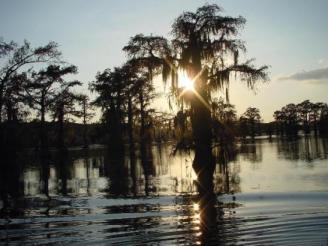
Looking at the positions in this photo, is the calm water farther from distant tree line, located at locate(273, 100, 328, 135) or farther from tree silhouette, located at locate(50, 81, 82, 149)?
Result: distant tree line, located at locate(273, 100, 328, 135)

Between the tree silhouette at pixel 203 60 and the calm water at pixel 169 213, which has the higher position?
the tree silhouette at pixel 203 60

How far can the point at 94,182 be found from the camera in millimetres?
25438

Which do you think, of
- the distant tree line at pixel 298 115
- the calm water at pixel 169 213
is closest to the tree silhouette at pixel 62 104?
the calm water at pixel 169 213

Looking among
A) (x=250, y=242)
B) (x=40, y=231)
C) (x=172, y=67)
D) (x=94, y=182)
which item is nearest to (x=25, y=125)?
(x=94, y=182)

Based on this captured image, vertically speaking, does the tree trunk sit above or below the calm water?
above

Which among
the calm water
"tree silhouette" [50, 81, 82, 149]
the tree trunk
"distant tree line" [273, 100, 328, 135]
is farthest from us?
"distant tree line" [273, 100, 328, 135]

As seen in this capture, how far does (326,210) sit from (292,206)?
123 cm

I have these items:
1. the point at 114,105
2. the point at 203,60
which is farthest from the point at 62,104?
the point at 203,60

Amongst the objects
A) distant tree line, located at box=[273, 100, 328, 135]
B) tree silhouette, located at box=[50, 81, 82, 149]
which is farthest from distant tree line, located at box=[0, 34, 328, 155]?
distant tree line, located at box=[273, 100, 328, 135]

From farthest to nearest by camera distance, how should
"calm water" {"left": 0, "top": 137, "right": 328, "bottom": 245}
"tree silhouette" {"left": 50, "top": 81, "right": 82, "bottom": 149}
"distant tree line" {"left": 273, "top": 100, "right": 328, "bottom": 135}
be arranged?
"distant tree line" {"left": 273, "top": 100, "right": 328, "bottom": 135}
"tree silhouette" {"left": 50, "top": 81, "right": 82, "bottom": 149}
"calm water" {"left": 0, "top": 137, "right": 328, "bottom": 245}

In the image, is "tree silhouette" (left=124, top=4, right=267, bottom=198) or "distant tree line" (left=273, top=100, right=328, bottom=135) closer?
"tree silhouette" (left=124, top=4, right=267, bottom=198)

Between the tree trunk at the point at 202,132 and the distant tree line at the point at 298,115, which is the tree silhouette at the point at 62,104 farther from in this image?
the distant tree line at the point at 298,115

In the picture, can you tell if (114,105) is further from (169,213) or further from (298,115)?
(298,115)

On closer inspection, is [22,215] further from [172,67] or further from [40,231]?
[172,67]
